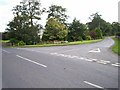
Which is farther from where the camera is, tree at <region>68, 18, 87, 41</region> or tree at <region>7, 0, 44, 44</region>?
tree at <region>68, 18, 87, 41</region>

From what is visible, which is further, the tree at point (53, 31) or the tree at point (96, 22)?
the tree at point (96, 22)

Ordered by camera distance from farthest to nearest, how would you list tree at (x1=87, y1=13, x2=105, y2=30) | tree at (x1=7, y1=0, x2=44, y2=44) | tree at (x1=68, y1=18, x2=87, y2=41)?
tree at (x1=87, y1=13, x2=105, y2=30) < tree at (x1=68, y1=18, x2=87, y2=41) < tree at (x1=7, y1=0, x2=44, y2=44)

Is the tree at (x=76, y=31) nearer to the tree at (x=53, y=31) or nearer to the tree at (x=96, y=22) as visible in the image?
the tree at (x=53, y=31)

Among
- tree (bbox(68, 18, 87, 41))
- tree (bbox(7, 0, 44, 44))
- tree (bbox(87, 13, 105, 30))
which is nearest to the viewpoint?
tree (bbox(7, 0, 44, 44))

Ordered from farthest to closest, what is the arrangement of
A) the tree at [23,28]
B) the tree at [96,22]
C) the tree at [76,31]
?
1. the tree at [96,22]
2. the tree at [76,31]
3. the tree at [23,28]

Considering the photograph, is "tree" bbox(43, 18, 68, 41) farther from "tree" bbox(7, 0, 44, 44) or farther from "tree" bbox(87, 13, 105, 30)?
"tree" bbox(87, 13, 105, 30)

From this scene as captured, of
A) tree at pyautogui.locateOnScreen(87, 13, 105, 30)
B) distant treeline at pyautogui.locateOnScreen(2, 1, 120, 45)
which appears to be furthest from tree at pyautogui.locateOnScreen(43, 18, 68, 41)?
tree at pyautogui.locateOnScreen(87, 13, 105, 30)

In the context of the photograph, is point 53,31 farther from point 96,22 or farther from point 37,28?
point 96,22

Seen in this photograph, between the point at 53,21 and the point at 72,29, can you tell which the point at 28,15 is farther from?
the point at 72,29

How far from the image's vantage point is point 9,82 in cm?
1028

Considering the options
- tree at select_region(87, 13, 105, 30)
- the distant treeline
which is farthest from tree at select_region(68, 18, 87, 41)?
tree at select_region(87, 13, 105, 30)

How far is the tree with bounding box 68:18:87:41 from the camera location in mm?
74188

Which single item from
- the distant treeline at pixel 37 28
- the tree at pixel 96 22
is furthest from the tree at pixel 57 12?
the tree at pixel 96 22

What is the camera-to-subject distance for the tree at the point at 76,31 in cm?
7419
